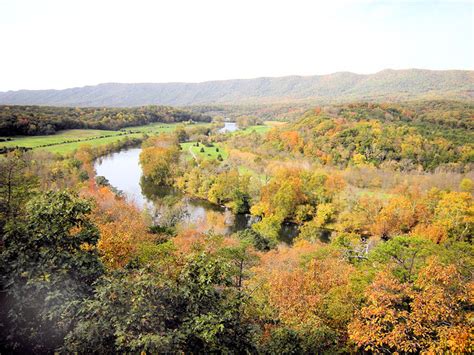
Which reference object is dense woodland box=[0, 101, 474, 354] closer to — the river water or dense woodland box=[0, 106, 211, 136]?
the river water

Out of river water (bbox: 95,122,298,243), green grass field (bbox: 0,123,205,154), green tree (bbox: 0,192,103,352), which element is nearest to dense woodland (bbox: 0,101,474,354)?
green tree (bbox: 0,192,103,352)

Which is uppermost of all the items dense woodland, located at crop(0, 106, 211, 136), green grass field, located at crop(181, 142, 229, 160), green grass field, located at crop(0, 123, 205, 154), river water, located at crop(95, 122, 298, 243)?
dense woodland, located at crop(0, 106, 211, 136)

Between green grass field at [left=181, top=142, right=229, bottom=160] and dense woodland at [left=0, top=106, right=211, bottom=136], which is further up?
dense woodland at [left=0, top=106, right=211, bottom=136]

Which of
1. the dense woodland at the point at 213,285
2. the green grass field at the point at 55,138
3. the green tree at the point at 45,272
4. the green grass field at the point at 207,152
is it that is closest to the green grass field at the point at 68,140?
the green grass field at the point at 55,138

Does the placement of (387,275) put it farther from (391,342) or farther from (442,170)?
(442,170)

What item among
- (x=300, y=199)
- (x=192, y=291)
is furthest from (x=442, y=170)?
(x=192, y=291)

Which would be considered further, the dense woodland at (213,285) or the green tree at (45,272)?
the green tree at (45,272)

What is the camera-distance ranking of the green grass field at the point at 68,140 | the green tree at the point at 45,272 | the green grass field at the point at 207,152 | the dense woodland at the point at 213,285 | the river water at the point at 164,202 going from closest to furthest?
1. the dense woodland at the point at 213,285
2. the green tree at the point at 45,272
3. the river water at the point at 164,202
4. the green grass field at the point at 68,140
5. the green grass field at the point at 207,152

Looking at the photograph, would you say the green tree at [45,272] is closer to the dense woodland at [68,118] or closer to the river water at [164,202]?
the river water at [164,202]
